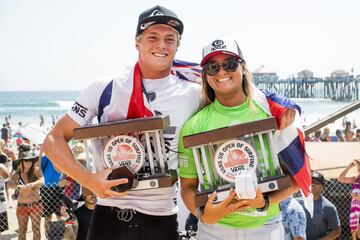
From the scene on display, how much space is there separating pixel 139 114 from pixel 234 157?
0.61 metres

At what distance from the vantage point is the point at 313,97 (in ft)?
269

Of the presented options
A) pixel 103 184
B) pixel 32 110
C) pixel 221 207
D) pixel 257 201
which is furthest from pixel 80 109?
pixel 32 110

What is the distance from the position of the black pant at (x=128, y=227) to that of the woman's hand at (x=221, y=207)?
0.39 metres

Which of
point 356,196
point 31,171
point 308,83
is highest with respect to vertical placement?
point 308,83

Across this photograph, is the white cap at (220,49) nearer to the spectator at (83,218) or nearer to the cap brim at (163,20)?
the cap brim at (163,20)

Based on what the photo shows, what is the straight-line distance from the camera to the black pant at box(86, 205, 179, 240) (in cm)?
288

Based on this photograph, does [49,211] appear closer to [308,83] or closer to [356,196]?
[356,196]

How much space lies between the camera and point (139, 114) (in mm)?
2855

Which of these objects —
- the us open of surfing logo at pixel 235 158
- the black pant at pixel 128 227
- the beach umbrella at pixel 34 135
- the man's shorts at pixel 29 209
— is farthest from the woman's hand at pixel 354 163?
the beach umbrella at pixel 34 135

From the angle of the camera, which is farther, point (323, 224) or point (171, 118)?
point (323, 224)

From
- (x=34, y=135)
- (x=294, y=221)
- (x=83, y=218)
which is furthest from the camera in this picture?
(x=34, y=135)

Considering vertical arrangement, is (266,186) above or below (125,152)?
below

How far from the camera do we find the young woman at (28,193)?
779 cm

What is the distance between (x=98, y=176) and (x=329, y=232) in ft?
12.4
